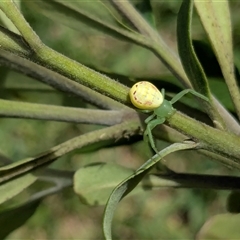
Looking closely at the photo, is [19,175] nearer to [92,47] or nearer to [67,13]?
[67,13]

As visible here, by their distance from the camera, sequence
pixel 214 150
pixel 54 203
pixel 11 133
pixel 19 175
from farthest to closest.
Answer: pixel 54 203, pixel 11 133, pixel 19 175, pixel 214 150

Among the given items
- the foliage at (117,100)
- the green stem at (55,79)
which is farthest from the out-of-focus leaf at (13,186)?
the green stem at (55,79)

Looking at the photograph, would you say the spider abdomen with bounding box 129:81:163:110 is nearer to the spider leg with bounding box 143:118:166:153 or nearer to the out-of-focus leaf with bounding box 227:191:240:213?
the spider leg with bounding box 143:118:166:153

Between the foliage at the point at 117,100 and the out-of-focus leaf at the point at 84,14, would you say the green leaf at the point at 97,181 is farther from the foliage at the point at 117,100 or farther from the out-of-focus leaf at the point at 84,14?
the out-of-focus leaf at the point at 84,14

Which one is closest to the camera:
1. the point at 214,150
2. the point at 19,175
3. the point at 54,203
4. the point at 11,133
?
the point at 214,150

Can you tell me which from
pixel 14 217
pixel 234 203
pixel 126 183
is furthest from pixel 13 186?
pixel 234 203

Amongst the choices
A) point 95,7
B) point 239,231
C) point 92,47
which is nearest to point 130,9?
point 95,7
